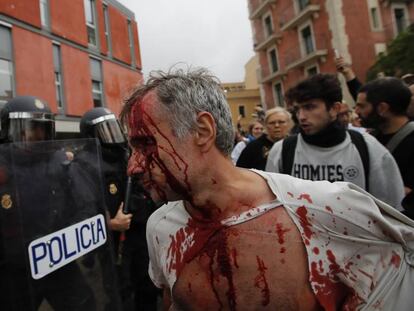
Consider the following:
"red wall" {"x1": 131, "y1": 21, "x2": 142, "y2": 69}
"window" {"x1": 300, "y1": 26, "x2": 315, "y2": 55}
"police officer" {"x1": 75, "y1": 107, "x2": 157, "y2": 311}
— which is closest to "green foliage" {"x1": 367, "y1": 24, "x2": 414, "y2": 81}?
"window" {"x1": 300, "y1": 26, "x2": 315, "y2": 55}

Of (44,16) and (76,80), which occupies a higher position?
(44,16)

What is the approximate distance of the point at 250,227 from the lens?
46.3 inches

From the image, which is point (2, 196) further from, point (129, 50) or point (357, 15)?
point (357, 15)

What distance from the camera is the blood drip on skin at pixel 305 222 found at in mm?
1154

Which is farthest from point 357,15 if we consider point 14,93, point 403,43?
point 14,93

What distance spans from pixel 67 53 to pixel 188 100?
1183 cm

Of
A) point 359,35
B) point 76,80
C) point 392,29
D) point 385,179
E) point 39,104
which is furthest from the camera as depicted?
point 392,29

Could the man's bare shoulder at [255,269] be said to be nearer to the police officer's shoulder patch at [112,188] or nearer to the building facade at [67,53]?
the police officer's shoulder patch at [112,188]

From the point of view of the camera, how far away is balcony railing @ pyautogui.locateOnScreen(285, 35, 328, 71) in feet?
69.5

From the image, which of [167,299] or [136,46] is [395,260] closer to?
[167,299]

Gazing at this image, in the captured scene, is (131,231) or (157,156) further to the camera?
(131,231)

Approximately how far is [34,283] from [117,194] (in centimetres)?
126

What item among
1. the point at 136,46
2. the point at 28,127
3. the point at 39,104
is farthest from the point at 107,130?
the point at 136,46

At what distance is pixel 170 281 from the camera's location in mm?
1265
